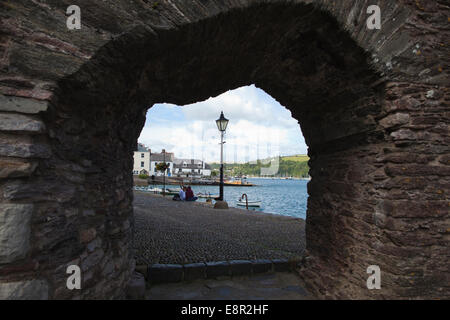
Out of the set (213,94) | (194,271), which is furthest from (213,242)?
(213,94)

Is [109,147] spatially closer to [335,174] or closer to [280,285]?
[335,174]

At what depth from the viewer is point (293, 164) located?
138 metres

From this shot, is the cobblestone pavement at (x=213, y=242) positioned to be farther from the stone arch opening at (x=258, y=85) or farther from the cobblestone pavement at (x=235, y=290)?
the stone arch opening at (x=258, y=85)

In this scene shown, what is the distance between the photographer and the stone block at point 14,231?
1555 millimetres

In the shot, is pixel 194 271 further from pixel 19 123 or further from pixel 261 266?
pixel 19 123

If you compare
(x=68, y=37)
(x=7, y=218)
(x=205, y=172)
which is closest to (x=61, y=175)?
(x=7, y=218)

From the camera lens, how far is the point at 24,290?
5.26 feet

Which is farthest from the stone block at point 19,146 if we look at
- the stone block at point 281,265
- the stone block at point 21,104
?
the stone block at point 281,265

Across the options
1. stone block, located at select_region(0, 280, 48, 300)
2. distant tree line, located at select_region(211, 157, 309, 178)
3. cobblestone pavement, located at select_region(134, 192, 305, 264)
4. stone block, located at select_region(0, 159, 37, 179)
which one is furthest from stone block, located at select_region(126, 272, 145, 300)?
distant tree line, located at select_region(211, 157, 309, 178)

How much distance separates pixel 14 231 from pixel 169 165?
66.0 metres

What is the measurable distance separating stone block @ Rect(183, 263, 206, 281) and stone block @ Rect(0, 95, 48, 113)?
309cm

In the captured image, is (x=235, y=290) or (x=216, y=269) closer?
(x=235, y=290)

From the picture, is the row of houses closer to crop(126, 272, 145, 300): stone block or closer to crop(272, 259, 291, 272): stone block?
crop(272, 259, 291, 272): stone block

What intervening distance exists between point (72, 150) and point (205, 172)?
8230cm
